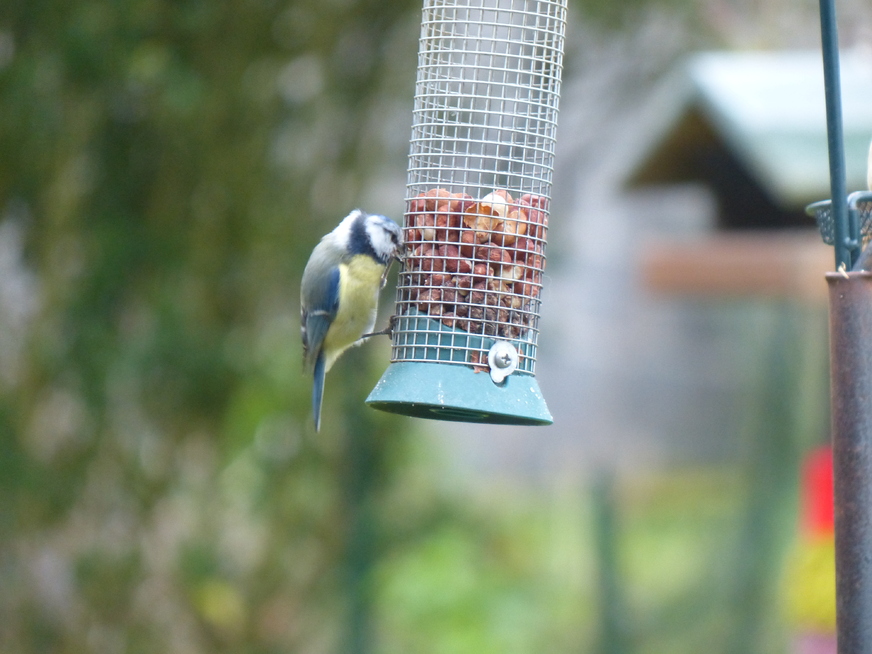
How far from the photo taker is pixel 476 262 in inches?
121

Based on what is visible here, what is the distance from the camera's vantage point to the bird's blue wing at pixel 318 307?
352 cm

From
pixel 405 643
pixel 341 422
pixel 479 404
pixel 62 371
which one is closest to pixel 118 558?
pixel 62 371

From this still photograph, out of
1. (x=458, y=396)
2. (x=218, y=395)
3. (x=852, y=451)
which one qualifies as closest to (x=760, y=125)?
(x=218, y=395)

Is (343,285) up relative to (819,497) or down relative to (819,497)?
up

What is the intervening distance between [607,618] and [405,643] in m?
1.19

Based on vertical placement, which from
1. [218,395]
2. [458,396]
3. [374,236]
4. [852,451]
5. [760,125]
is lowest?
[852,451]

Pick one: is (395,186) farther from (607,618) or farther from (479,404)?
(479,404)

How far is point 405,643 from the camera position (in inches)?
261

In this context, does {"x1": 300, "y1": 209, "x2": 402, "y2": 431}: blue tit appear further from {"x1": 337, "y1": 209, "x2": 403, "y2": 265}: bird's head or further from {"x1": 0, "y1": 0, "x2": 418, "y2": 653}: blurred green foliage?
{"x1": 0, "y1": 0, "x2": 418, "y2": 653}: blurred green foliage

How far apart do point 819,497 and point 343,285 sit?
7.58 ft

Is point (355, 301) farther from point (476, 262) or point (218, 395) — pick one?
point (218, 395)

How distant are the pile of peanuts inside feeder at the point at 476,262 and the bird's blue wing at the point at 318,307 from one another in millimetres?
459

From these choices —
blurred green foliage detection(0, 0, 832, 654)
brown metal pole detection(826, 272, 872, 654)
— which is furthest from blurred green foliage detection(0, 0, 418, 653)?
brown metal pole detection(826, 272, 872, 654)

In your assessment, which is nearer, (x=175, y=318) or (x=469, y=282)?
(x=469, y=282)
